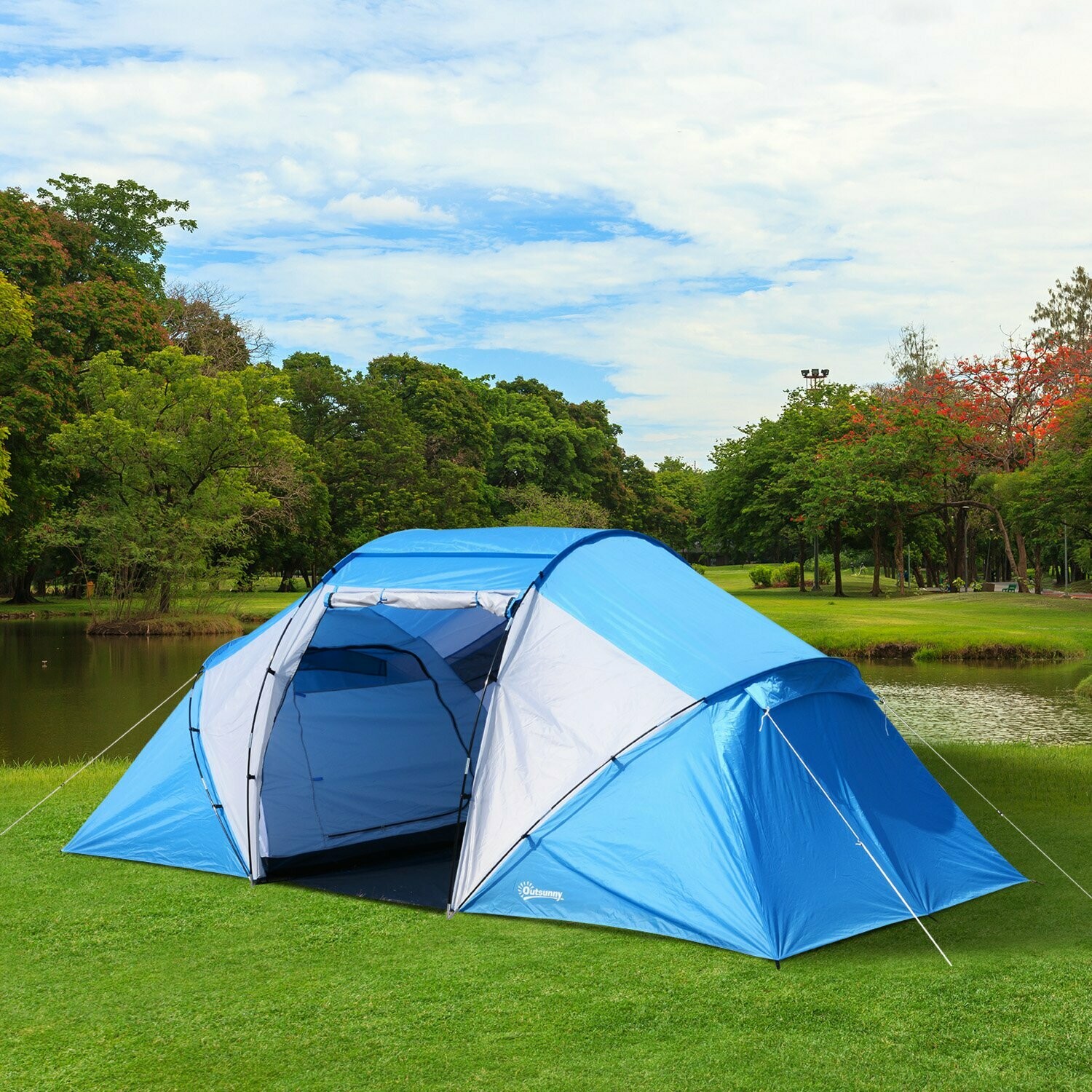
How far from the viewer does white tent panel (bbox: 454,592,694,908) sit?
5629 millimetres

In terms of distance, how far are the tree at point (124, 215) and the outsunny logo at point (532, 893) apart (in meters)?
31.5

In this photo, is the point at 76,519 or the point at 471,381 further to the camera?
the point at 471,381

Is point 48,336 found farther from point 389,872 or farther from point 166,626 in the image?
point 389,872

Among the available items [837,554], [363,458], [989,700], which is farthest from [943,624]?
[363,458]

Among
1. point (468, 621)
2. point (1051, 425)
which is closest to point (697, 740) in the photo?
point (468, 621)

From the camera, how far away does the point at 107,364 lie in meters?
28.1

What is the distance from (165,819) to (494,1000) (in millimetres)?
3043

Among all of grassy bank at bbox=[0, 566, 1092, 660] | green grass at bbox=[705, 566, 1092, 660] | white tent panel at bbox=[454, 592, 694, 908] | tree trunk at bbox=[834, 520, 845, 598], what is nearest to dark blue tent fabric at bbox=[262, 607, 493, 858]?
white tent panel at bbox=[454, 592, 694, 908]

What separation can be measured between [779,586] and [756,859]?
43.2 m

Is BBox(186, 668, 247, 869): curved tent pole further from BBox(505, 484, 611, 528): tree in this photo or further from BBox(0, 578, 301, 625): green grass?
BBox(505, 484, 611, 528): tree

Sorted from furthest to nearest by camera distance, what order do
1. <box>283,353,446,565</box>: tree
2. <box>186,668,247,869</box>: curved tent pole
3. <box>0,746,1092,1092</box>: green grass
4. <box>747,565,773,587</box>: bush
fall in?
<box>747,565,773,587</box>: bush < <box>283,353,446,565</box>: tree < <box>186,668,247,869</box>: curved tent pole < <box>0,746,1092,1092</box>: green grass

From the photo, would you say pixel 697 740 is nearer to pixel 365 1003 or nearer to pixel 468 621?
pixel 365 1003

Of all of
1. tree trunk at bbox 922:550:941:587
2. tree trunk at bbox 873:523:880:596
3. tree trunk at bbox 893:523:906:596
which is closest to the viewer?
tree trunk at bbox 893:523:906:596

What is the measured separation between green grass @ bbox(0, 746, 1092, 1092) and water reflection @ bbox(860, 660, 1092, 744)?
814 centimetres
